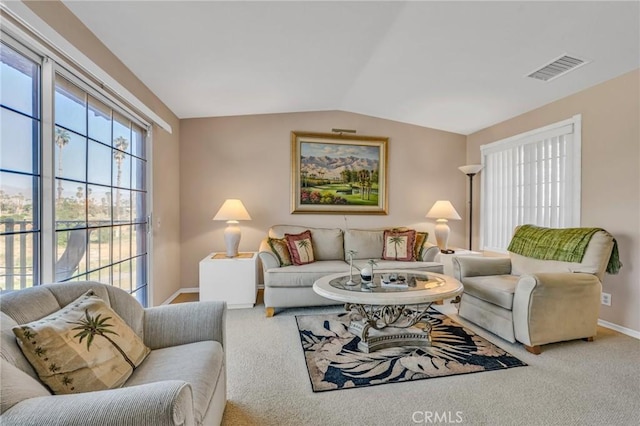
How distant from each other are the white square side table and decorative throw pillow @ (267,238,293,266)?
0.96ft

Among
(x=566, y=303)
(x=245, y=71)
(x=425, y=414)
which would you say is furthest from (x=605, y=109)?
(x=245, y=71)

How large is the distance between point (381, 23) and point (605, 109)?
2.37m

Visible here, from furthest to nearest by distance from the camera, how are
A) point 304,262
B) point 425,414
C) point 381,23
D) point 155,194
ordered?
point 304,262 < point 155,194 < point 381,23 < point 425,414

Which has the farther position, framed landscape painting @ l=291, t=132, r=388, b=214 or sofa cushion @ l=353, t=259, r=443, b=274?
framed landscape painting @ l=291, t=132, r=388, b=214

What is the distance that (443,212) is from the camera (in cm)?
433

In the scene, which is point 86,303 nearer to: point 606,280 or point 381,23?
point 381,23

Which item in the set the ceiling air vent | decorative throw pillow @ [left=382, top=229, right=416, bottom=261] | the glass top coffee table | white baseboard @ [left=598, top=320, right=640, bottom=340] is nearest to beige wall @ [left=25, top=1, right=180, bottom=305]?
the glass top coffee table

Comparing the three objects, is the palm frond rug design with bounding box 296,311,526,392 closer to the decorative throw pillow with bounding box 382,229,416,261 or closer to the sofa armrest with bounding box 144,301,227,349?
the sofa armrest with bounding box 144,301,227,349

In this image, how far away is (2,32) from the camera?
151cm

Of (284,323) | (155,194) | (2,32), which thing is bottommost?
(284,323)

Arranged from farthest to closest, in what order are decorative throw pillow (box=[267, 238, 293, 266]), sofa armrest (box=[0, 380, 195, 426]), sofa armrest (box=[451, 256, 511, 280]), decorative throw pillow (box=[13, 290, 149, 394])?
decorative throw pillow (box=[267, 238, 293, 266]) < sofa armrest (box=[451, 256, 511, 280]) < decorative throw pillow (box=[13, 290, 149, 394]) < sofa armrest (box=[0, 380, 195, 426])

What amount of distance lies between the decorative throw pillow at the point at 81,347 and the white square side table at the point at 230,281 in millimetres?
2090

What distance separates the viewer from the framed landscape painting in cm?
437

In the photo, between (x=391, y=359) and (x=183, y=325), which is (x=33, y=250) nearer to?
(x=183, y=325)
